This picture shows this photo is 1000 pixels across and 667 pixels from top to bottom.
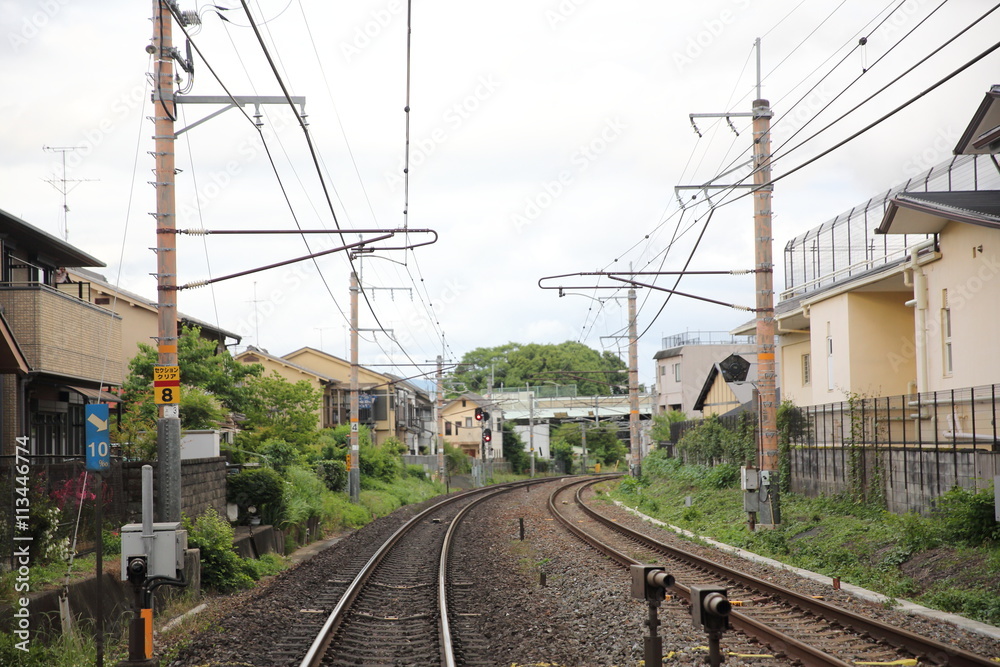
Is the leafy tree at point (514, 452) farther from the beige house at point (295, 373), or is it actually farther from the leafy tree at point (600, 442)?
the beige house at point (295, 373)

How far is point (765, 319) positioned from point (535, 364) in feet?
286

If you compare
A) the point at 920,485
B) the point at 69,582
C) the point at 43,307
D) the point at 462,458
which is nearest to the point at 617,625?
the point at 69,582

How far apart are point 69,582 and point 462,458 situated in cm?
5336

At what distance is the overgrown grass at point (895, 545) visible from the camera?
10.9m

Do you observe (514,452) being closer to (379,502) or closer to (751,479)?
(379,502)

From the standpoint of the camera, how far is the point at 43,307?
16.0 metres

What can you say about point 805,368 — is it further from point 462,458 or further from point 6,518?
point 462,458

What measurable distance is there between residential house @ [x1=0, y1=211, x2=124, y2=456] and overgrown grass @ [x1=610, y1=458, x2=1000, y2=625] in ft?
40.0

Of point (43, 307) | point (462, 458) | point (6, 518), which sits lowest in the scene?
point (462, 458)

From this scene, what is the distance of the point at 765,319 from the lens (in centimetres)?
1767

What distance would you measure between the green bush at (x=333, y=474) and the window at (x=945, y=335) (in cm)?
1886

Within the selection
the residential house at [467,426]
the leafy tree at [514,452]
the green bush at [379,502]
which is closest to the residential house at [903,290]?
the green bush at [379,502]

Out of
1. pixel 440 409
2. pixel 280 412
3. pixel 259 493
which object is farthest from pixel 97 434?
pixel 440 409

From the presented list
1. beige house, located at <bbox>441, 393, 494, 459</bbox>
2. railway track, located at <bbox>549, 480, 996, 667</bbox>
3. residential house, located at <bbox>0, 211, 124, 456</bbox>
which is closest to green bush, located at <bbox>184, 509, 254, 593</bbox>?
residential house, located at <bbox>0, 211, 124, 456</bbox>
